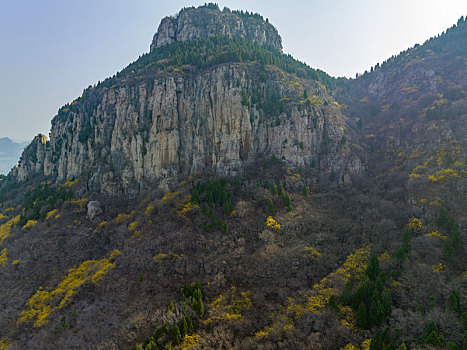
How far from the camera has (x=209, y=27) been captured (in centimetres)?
12775

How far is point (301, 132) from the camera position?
7781 centimetres

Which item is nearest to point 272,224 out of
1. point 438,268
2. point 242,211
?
point 242,211

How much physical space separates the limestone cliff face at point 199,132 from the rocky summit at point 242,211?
48 cm

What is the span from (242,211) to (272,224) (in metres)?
7.64

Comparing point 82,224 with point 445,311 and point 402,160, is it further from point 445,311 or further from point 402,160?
point 402,160

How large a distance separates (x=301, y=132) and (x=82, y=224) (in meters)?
64.9

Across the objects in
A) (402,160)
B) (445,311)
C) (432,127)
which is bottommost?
(445,311)

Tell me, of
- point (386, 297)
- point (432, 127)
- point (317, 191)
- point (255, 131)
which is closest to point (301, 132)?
point (255, 131)

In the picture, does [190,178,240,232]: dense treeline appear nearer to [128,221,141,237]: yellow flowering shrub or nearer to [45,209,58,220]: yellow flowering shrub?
[128,221,141,237]: yellow flowering shrub

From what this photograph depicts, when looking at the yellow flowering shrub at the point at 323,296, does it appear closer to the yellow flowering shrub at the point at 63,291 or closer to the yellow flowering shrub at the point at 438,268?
the yellow flowering shrub at the point at 438,268

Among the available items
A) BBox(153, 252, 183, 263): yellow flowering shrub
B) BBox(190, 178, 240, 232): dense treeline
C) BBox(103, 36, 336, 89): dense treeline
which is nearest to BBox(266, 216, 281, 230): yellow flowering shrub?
BBox(190, 178, 240, 232): dense treeline

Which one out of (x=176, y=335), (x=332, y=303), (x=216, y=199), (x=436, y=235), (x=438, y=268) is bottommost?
(x=176, y=335)

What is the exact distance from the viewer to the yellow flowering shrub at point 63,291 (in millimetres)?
45812

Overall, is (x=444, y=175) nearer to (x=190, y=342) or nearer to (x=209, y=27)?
(x=190, y=342)
